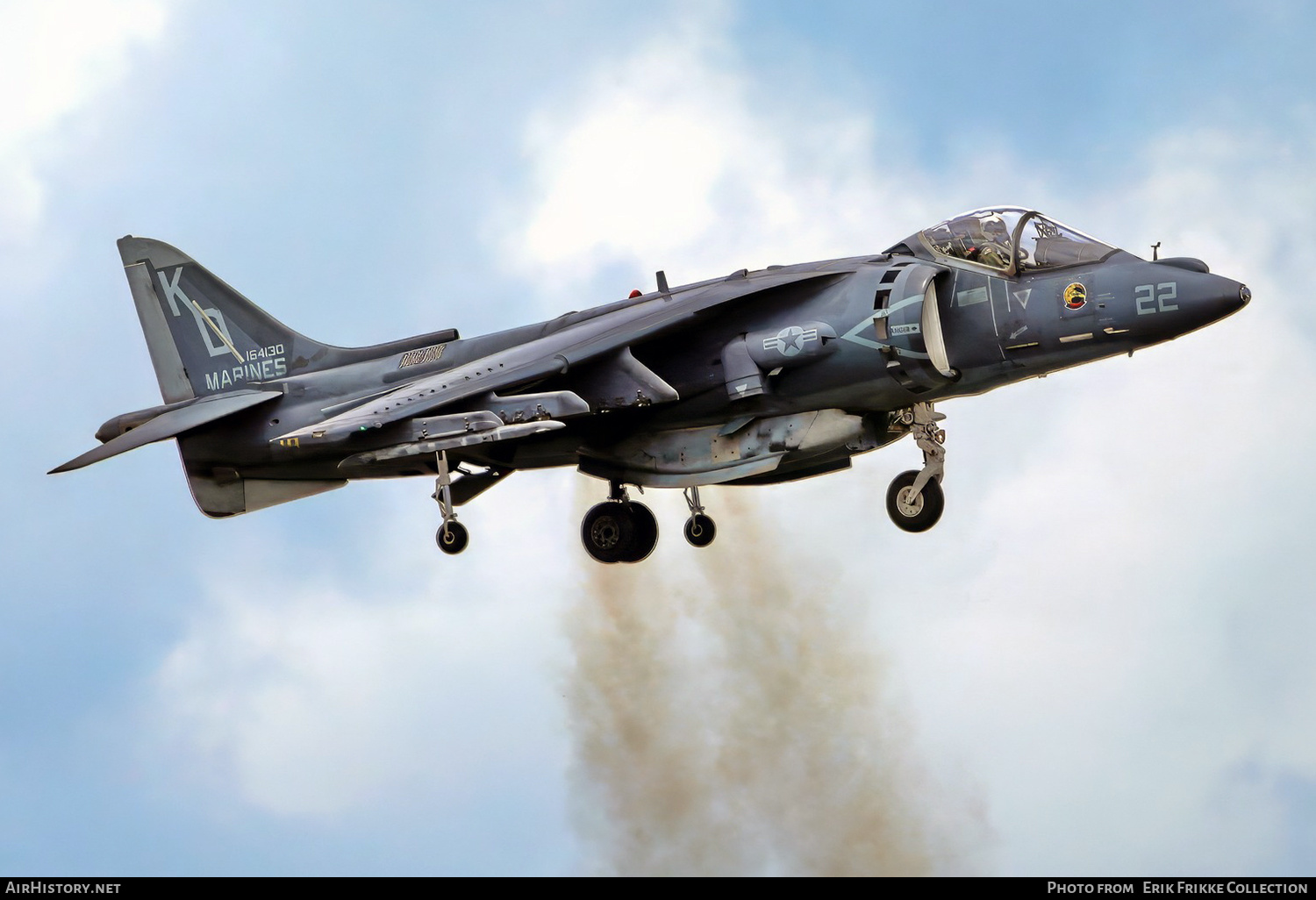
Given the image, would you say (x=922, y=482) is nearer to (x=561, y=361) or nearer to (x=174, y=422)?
(x=561, y=361)

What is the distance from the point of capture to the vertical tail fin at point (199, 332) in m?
22.7

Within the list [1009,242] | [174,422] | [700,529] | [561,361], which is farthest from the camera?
[700,529]

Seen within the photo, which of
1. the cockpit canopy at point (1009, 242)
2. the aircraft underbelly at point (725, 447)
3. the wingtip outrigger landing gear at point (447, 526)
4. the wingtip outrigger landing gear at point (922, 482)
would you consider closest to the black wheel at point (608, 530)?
the aircraft underbelly at point (725, 447)

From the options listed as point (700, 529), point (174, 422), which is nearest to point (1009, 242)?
point (700, 529)

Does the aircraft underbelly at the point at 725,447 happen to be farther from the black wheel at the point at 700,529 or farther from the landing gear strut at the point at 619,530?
the black wheel at the point at 700,529

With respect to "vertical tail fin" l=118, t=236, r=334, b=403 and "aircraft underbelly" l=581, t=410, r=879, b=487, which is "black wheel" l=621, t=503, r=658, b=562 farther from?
"vertical tail fin" l=118, t=236, r=334, b=403

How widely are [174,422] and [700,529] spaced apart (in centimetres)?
625

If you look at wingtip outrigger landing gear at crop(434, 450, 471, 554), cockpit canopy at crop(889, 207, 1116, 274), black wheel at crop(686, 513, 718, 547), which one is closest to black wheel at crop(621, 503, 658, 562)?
black wheel at crop(686, 513, 718, 547)

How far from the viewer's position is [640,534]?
71.2 feet

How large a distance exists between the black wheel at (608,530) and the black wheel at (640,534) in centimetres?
3

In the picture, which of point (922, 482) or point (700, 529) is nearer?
point (922, 482)

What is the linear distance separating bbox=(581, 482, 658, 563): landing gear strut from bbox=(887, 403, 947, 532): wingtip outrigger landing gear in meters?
3.08

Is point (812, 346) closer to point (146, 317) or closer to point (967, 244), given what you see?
point (967, 244)

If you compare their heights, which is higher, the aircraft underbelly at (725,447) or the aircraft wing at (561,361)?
the aircraft wing at (561,361)
